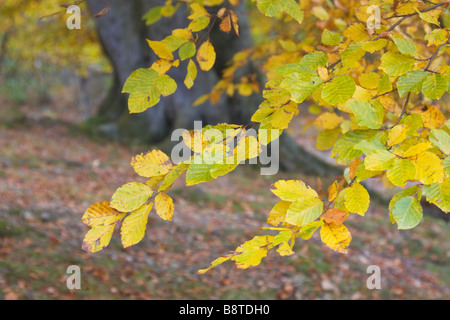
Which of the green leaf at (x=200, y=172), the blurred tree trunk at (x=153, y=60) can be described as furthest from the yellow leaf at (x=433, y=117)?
the blurred tree trunk at (x=153, y=60)

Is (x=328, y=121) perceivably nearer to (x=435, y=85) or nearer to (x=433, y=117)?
(x=433, y=117)

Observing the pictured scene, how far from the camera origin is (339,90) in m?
1.10

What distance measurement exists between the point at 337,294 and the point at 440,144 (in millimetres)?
3093

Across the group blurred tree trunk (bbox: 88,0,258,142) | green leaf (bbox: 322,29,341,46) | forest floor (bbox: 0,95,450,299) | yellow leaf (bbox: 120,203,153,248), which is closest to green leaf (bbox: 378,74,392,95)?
green leaf (bbox: 322,29,341,46)

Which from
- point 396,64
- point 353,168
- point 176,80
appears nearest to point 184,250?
point 353,168

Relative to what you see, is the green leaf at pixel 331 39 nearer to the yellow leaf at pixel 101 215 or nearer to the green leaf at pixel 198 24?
the green leaf at pixel 198 24

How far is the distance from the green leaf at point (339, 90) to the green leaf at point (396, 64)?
161 mm

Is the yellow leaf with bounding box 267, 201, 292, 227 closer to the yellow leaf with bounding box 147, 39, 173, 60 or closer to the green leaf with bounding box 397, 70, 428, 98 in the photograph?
the green leaf with bounding box 397, 70, 428, 98

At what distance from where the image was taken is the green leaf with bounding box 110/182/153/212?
1096mm

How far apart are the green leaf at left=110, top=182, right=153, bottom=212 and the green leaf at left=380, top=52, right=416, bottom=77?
72 centimetres

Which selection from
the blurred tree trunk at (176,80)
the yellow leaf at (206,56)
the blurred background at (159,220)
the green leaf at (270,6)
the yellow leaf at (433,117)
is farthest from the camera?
the blurred tree trunk at (176,80)

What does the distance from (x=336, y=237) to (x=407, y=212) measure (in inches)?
7.1

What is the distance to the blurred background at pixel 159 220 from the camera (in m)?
3.50
